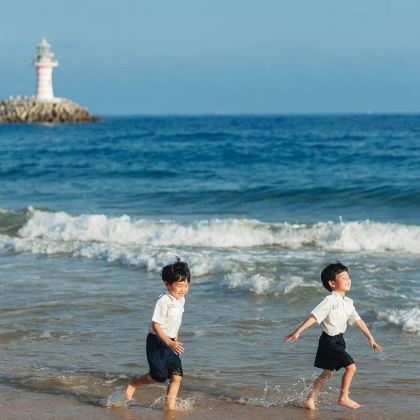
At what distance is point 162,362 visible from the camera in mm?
5750

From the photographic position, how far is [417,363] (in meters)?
6.91

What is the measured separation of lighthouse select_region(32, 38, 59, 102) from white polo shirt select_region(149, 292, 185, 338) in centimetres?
8464

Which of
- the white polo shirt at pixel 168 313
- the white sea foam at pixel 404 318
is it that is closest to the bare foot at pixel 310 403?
the white polo shirt at pixel 168 313

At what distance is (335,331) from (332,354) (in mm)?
151

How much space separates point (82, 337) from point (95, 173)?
21.1 meters

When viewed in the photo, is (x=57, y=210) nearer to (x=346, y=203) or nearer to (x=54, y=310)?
(x=346, y=203)

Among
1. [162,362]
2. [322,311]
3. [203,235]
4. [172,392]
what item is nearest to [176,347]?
[162,362]

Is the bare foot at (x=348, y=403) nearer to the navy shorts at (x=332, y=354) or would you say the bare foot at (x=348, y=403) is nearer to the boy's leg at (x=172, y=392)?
the navy shorts at (x=332, y=354)

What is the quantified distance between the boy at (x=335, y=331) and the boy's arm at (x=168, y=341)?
2.40 feet

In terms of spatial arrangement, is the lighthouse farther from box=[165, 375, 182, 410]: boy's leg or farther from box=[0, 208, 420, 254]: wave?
box=[165, 375, 182, 410]: boy's leg

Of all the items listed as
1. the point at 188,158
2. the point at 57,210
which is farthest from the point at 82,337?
the point at 188,158

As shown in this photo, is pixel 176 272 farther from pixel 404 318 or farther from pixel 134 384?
pixel 404 318

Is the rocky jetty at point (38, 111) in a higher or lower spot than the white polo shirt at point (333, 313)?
higher

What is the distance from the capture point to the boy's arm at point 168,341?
561 cm
